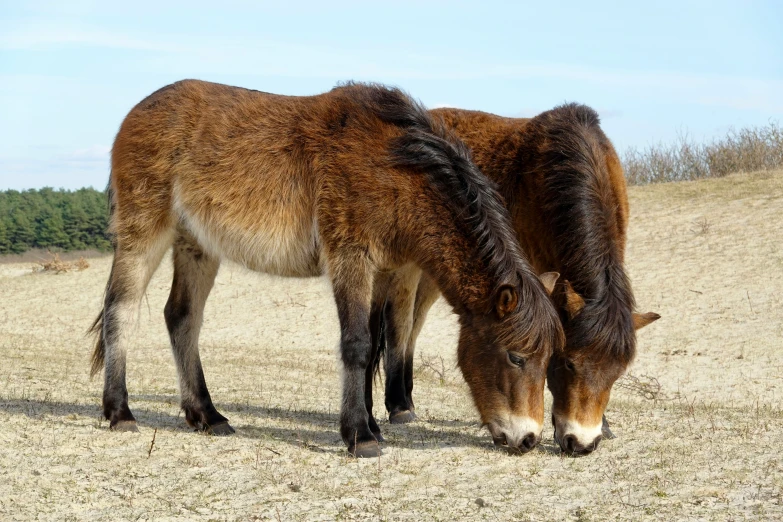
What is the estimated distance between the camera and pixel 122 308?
6352mm

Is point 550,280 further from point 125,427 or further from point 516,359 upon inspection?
point 125,427

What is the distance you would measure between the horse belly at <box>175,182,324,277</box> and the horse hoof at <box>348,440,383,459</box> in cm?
130

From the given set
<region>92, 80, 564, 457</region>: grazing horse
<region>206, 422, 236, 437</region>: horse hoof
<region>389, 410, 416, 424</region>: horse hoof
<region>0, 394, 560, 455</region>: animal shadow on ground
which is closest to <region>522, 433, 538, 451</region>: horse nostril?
<region>92, 80, 564, 457</region>: grazing horse

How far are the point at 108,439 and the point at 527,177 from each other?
373 cm

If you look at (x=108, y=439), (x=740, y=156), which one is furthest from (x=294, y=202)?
(x=740, y=156)

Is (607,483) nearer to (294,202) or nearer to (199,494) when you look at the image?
(199,494)

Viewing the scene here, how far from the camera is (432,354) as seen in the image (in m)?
14.3

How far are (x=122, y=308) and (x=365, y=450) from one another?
89.7 inches

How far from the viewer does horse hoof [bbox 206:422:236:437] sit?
6.30 m

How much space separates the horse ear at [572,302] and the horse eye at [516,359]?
574 millimetres

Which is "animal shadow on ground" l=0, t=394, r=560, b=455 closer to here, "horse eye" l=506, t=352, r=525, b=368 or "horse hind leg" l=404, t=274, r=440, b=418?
"horse hind leg" l=404, t=274, r=440, b=418

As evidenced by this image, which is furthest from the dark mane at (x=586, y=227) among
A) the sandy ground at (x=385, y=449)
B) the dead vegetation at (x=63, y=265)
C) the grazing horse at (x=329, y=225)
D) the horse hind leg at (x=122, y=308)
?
the dead vegetation at (x=63, y=265)

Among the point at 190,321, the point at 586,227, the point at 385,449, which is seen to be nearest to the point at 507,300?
the point at 586,227

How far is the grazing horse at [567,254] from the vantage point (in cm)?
542
